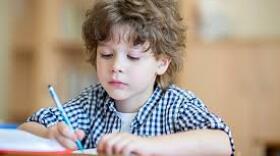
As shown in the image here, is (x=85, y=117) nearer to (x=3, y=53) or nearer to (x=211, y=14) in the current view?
(x=211, y=14)

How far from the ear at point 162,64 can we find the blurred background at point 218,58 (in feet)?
6.27

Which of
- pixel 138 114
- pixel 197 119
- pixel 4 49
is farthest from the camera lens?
pixel 4 49

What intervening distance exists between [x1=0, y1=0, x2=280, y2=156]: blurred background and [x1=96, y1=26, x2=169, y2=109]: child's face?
199cm

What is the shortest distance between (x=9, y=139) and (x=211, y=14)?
111 inches

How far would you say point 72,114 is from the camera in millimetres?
1163

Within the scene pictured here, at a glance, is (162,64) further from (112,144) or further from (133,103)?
(112,144)

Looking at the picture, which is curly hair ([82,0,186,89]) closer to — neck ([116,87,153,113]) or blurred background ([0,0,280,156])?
neck ([116,87,153,113])

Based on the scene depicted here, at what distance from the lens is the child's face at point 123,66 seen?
3.43 ft

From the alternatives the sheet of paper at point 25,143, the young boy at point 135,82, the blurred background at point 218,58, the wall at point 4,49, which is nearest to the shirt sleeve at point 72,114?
the young boy at point 135,82

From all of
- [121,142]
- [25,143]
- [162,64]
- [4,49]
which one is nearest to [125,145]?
[121,142]

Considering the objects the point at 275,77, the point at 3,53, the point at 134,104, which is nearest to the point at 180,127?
the point at 134,104

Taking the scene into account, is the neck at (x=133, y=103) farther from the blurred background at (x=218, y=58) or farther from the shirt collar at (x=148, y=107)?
the blurred background at (x=218, y=58)

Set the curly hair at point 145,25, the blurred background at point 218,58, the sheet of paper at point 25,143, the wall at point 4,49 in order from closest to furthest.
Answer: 1. the sheet of paper at point 25,143
2. the curly hair at point 145,25
3. the blurred background at point 218,58
4. the wall at point 4,49

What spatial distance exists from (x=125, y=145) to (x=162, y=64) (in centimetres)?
38
